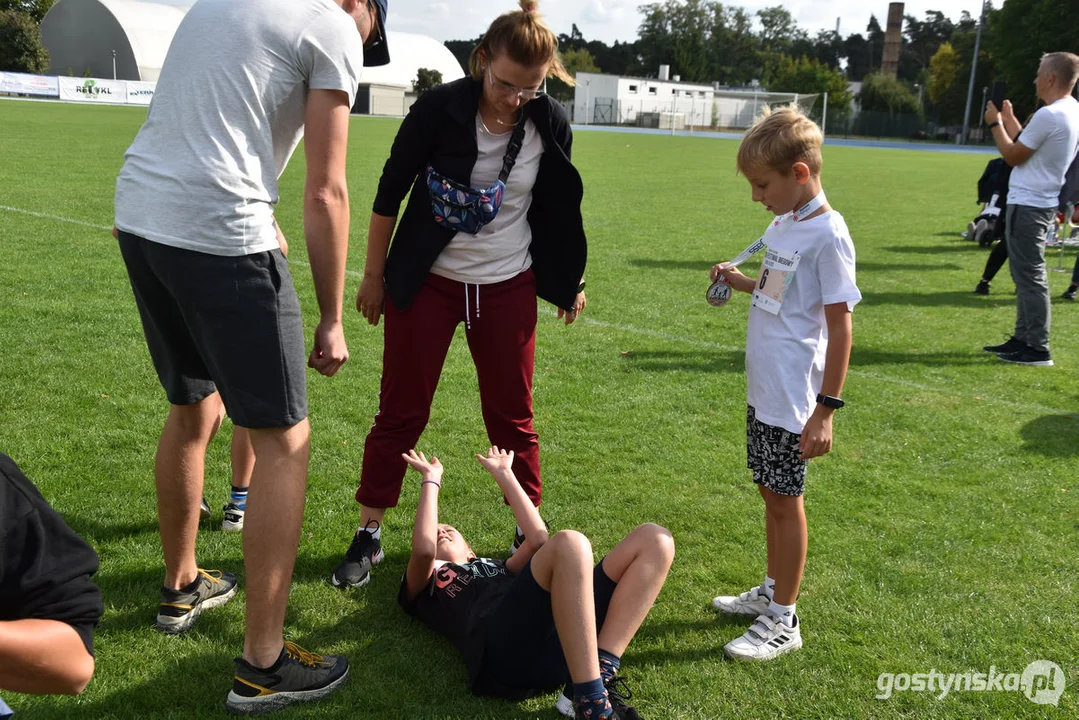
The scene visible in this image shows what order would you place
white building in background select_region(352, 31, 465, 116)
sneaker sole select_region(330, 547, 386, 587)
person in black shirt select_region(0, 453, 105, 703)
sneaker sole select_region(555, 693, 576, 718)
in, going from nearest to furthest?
1. person in black shirt select_region(0, 453, 105, 703)
2. sneaker sole select_region(555, 693, 576, 718)
3. sneaker sole select_region(330, 547, 386, 587)
4. white building in background select_region(352, 31, 465, 116)

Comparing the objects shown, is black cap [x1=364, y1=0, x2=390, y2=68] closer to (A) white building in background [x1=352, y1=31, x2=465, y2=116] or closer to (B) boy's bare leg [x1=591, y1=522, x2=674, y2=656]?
(B) boy's bare leg [x1=591, y1=522, x2=674, y2=656]

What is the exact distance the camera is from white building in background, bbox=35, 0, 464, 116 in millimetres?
66312

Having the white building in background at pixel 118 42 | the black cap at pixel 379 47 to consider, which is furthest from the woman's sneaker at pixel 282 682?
the white building in background at pixel 118 42

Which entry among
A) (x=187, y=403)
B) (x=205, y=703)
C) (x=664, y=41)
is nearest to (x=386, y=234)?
(x=187, y=403)

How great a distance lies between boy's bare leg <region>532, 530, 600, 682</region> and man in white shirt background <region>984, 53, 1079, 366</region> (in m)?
5.47

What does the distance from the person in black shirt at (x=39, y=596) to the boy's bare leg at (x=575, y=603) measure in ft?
3.86

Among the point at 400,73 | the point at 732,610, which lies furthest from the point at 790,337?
the point at 400,73

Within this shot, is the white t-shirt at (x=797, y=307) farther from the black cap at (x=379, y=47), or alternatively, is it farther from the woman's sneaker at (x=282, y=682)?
the woman's sneaker at (x=282, y=682)

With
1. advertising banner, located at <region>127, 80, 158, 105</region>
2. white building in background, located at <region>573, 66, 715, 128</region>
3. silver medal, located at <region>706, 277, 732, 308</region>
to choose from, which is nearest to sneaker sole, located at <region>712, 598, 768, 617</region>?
silver medal, located at <region>706, 277, 732, 308</region>

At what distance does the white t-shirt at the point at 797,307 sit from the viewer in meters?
2.75

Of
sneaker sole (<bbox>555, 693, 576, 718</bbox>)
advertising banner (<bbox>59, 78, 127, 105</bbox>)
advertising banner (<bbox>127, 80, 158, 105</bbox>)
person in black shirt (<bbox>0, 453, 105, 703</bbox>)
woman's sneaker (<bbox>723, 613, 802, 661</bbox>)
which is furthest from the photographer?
advertising banner (<bbox>127, 80, 158, 105</bbox>)

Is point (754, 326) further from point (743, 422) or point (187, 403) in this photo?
point (743, 422)

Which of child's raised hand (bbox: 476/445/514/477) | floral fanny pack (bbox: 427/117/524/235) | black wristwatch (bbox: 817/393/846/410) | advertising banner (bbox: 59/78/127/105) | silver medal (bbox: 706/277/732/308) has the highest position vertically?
advertising banner (bbox: 59/78/127/105)

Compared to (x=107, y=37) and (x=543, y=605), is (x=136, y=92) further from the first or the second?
(x=543, y=605)
